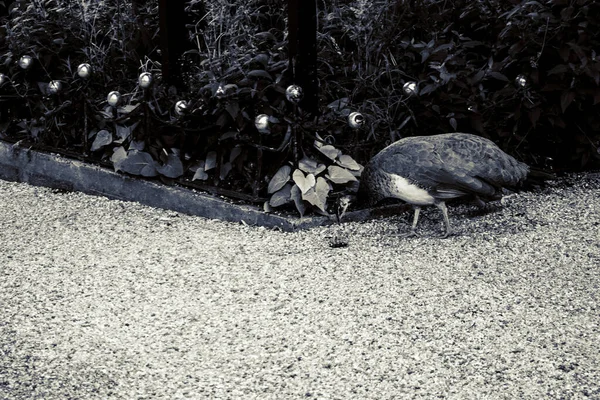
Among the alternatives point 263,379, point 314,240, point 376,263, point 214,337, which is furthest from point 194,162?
point 263,379

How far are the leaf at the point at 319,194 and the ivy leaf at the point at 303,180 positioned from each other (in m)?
0.02

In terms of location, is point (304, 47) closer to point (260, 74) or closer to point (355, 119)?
point (260, 74)

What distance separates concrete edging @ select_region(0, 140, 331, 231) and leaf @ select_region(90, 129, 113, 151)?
0.12 metres

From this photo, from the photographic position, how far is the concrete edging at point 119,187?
4227mm

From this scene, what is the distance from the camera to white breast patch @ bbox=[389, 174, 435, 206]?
387 cm

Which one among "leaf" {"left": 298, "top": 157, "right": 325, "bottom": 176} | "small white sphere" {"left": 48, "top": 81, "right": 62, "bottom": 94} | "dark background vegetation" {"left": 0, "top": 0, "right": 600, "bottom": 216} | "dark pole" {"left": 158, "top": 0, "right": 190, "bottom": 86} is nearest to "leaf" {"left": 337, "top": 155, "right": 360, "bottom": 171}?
"dark background vegetation" {"left": 0, "top": 0, "right": 600, "bottom": 216}

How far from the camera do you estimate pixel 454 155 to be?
393cm

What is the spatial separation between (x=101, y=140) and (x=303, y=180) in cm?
139

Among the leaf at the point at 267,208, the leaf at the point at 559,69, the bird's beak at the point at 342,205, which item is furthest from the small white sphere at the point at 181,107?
the leaf at the point at 559,69

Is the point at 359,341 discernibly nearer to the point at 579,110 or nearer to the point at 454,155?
the point at 454,155

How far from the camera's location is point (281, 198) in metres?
4.20

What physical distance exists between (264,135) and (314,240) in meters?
0.72

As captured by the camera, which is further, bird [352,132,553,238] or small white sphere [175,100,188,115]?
small white sphere [175,100,188,115]

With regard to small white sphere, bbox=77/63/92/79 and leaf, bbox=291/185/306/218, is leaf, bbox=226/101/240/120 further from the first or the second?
small white sphere, bbox=77/63/92/79
